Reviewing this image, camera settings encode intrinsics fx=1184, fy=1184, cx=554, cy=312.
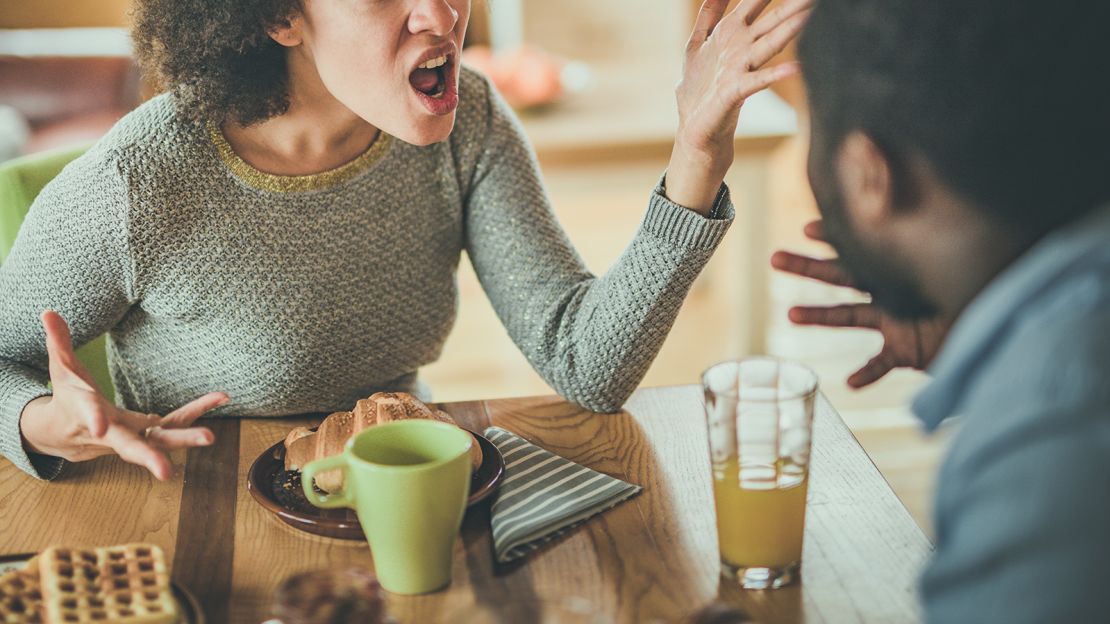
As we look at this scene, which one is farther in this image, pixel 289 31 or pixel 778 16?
pixel 289 31

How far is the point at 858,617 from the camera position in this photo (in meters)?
0.84

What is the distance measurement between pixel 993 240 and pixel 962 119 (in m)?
0.08

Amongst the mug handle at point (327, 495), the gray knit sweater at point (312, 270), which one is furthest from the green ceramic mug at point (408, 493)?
the gray knit sweater at point (312, 270)

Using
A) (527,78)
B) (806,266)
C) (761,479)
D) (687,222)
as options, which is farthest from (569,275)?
(527,78)

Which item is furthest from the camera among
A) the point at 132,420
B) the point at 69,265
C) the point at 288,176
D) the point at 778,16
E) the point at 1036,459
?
the point at 288,176

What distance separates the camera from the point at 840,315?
114cm

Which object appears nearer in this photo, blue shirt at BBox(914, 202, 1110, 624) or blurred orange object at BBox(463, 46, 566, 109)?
blue shirt at BBox(914, 202, 1110, 624)

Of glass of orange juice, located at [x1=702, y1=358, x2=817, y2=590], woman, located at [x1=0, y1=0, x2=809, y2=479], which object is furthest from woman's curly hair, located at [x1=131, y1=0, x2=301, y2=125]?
glass of orange juice, located at [x1=702, y1=358, x2=817, y2=590]

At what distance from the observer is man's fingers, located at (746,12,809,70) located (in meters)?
1.07

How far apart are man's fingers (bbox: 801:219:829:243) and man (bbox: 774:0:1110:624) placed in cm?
3

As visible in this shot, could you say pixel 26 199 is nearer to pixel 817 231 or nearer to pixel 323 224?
pixel 323 224

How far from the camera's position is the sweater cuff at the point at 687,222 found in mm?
1217

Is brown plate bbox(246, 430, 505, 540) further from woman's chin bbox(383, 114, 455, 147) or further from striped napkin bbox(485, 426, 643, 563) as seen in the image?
woman's chin bbox(383, 114, 455, 147)

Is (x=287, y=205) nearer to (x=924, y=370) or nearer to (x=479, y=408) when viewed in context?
(x=479, y=408)
